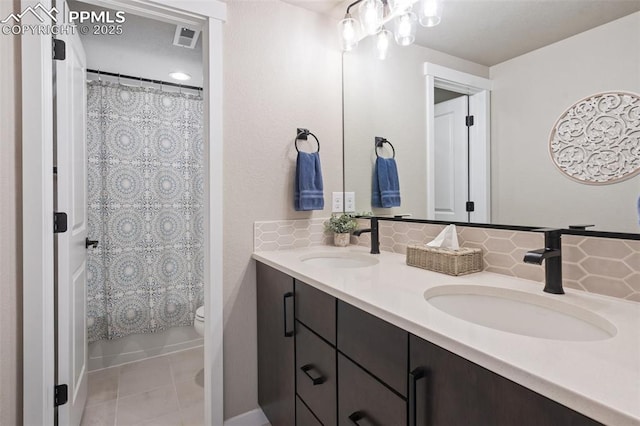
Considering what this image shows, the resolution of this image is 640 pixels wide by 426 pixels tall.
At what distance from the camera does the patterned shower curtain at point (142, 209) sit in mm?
2281

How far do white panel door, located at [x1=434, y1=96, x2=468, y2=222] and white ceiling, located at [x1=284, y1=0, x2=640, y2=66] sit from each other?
201 mm

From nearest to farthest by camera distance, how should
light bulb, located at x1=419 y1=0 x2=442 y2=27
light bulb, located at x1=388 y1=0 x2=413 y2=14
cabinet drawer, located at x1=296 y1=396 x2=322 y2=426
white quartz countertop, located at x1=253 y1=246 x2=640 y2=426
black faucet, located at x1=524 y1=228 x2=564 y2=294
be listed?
white quartz countertop, located at x1=253 y1=246 x2=640 y2=426, black faucet, located at x1=524 y1=228 x2=564 y2=294, cabinet drawer, located at x1=296 y1=396 x2=322 y2=426, light bulb, located at x1=419 y1=0 x2=442 y2=27, light bulb, located at x1=388 y1=0 x2=413 y2=14

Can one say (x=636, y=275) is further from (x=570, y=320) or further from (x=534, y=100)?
(x=534, y=100)

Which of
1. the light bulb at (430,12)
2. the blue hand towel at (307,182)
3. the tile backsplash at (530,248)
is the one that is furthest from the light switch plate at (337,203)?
the light bulb at (430,12)

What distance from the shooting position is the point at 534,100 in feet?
3.38

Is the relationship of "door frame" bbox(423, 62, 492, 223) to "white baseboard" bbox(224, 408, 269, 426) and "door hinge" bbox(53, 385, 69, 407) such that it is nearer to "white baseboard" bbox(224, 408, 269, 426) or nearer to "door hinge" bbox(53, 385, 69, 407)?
"white baseboard" bbox(224, 408, 269, 426)

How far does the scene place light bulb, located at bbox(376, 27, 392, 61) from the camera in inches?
66.4

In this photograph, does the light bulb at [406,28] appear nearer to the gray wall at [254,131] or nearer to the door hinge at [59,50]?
the gray wall at [254,131]

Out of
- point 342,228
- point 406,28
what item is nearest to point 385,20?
point 406,28

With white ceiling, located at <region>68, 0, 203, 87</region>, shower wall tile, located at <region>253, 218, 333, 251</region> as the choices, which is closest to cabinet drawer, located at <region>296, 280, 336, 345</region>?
shower wall tile, located at <region>253, 218, 333, 251</region>

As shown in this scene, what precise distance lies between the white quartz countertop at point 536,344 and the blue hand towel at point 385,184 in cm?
66

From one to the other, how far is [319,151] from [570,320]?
136 centimetres

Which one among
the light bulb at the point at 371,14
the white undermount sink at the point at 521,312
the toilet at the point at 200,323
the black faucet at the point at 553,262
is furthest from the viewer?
the toilet at the point at 200,323

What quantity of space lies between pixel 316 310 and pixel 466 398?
604mm
